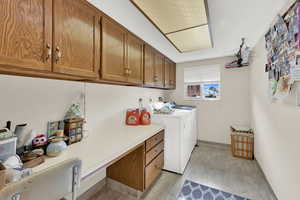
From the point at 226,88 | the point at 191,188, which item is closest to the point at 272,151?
the point at 191,188

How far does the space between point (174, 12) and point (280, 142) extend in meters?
1.85

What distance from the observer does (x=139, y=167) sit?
1517 millimetres

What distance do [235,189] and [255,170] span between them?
754 millimetres

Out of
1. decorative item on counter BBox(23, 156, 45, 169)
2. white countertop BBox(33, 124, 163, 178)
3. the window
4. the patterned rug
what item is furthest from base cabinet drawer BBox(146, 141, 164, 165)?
the window

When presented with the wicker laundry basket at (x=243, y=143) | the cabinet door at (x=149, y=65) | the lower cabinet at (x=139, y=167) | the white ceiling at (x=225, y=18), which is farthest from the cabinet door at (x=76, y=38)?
the wicker laundry basket at (x=243, y=143)

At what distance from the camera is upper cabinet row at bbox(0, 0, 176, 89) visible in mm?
733

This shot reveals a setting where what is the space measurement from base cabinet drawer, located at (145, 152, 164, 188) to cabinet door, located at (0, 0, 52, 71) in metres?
1.54

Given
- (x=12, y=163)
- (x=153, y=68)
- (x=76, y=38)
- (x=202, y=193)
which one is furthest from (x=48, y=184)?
(x=153, y=68)

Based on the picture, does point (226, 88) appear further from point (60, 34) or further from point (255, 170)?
point (60, 34)

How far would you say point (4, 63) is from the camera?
691 mm

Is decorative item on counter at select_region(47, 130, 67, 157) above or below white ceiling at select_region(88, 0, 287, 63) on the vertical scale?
below

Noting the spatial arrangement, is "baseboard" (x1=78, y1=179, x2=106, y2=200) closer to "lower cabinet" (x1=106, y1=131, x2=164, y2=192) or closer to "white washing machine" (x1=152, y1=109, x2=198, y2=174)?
"lower cabinet" (x1=106, y1=131, x2=164, y2=192)

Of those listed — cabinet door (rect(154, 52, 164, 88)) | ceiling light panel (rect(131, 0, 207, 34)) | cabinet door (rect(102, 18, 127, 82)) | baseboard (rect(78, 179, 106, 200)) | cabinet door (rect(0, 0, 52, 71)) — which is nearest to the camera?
cabinet door (rect(0, 0, 52, 71))

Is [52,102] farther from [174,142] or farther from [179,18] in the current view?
[174,142]
